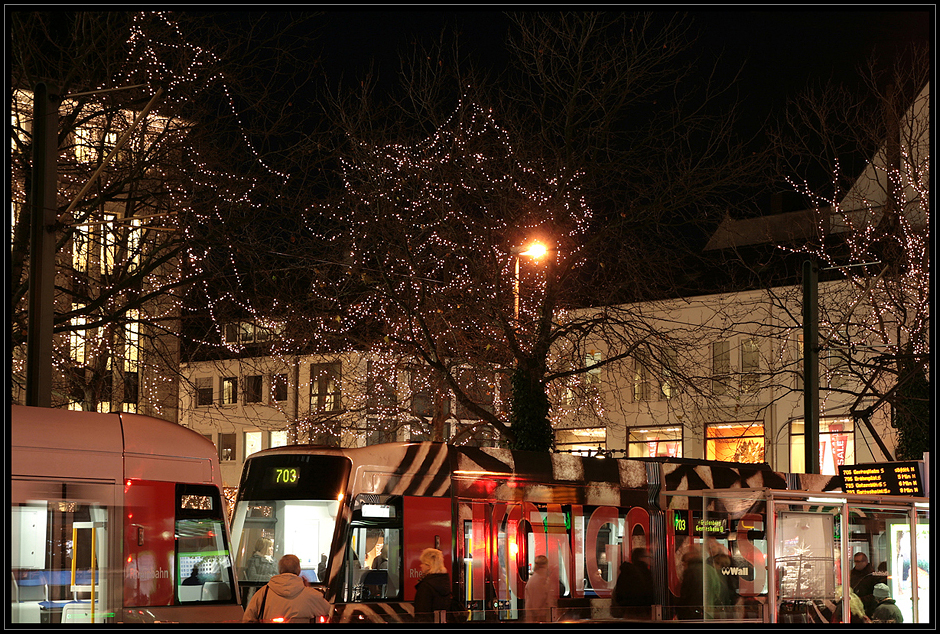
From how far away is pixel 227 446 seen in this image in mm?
59875

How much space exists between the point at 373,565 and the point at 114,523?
3387 mm

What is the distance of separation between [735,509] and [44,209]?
875 cm

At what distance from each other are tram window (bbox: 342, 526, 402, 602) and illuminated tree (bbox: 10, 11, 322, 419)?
19.5 ft

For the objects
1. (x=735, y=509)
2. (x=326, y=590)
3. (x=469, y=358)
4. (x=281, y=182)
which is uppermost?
(x=281, y=182)

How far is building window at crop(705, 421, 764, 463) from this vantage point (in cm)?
3981

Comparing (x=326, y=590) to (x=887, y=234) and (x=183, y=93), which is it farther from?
(x=887, y=234)

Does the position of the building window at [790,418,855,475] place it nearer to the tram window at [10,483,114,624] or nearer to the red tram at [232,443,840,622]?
the red tram at [232,443,840,622]

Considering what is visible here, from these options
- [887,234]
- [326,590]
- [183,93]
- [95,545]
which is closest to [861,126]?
[887,234]

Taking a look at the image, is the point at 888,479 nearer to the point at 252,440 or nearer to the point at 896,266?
the point at 896,266

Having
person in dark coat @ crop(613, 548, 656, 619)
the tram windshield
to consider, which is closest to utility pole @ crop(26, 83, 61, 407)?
the tram windshield

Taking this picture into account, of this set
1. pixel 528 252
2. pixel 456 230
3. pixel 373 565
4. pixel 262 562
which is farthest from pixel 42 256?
pixel 456 230

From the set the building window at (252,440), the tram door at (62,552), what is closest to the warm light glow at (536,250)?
the tram door at (62,552)

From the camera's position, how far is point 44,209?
1363cm

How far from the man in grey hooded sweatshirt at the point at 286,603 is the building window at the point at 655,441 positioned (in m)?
33.7
